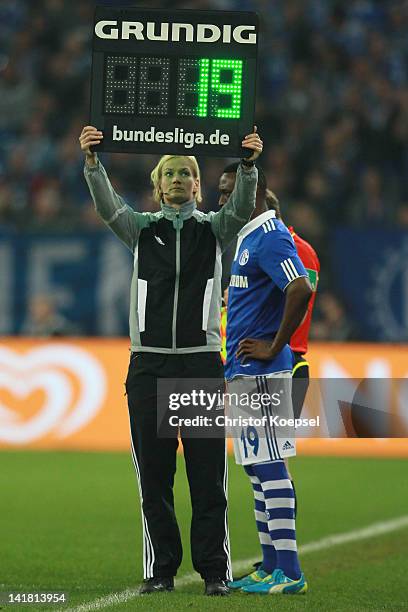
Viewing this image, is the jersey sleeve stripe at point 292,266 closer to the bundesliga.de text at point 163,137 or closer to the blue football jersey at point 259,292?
the blue football jersey at point 259,292

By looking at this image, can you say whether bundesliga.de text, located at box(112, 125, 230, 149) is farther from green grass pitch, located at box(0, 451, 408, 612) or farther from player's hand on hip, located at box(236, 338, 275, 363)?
green grass pitch, located at box(0, 451, 408, 612)

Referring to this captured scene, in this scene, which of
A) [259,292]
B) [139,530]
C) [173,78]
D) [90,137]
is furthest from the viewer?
[139,530]

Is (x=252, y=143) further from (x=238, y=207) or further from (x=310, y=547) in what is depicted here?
(x=310, y=547)

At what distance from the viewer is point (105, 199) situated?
6.40 m

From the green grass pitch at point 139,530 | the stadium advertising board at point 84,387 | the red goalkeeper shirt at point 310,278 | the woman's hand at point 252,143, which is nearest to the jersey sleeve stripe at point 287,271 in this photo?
the woman's hand at point 252,143

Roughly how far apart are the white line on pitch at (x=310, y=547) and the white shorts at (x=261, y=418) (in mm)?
875

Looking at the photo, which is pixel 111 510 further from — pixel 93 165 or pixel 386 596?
pixel 93 165

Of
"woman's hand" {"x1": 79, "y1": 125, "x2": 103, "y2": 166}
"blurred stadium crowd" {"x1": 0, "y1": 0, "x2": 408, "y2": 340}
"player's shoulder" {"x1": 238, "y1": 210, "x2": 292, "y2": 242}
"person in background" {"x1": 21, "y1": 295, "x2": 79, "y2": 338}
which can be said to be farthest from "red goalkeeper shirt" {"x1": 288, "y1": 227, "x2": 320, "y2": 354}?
"person in background" {"x1": 21, "y1": 295, "x2": 79, "y2": 338}

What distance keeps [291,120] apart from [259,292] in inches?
484

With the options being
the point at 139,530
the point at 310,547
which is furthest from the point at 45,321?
the point at 310,547

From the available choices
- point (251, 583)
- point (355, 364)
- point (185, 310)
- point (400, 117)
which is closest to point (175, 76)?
point (185, 310)

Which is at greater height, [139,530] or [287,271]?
[287,271]

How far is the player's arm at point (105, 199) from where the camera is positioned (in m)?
6.18

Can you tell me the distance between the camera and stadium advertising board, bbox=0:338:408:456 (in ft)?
49.3
